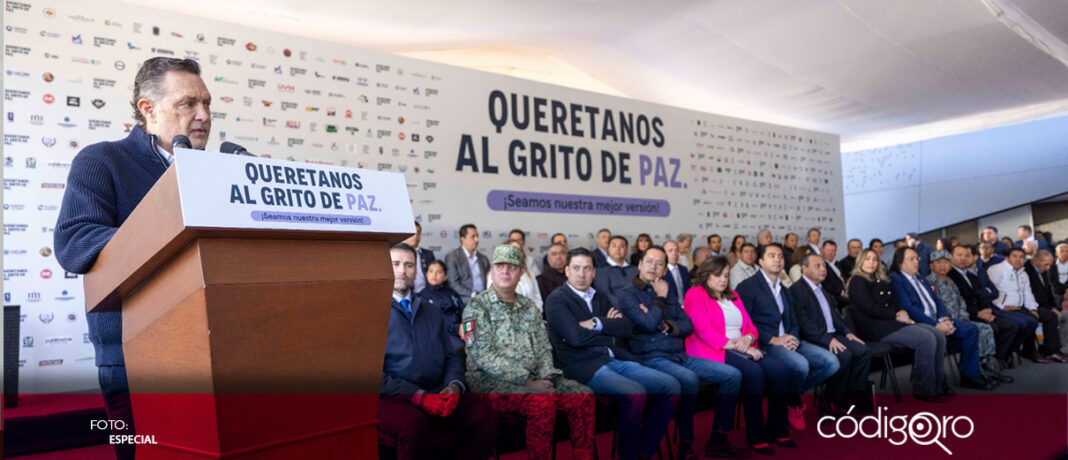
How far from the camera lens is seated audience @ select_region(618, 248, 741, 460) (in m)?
3.97

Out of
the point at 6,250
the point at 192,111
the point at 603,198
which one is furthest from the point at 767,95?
the point at 192,111

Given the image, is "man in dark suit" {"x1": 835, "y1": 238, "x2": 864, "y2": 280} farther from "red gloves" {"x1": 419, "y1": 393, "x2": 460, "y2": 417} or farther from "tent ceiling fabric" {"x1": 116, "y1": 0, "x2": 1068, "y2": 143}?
"red gloves" {"x1": 419, "y1": 393, "x2": 460, "y2": 417}

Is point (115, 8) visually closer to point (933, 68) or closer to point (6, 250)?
point (6, 250)

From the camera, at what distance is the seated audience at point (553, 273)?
22.3 ft

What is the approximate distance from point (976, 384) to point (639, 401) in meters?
4.16

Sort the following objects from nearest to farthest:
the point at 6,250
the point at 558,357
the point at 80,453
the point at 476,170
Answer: the point at 80,453, the point at 558,357, the point at 6,250, the point at 476,170

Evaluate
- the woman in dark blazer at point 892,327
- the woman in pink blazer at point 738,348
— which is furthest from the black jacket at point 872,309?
the woman in pink blazer at point 738,348

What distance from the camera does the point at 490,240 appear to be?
7324 millimetres

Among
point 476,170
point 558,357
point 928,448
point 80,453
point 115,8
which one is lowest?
point 928,448

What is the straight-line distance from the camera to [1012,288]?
7.60 m

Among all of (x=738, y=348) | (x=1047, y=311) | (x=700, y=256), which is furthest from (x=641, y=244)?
(x=1047, y=311)

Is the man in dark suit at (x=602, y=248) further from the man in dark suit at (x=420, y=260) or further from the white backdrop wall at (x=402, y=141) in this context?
the man in dark suit at (x=420, y=260)

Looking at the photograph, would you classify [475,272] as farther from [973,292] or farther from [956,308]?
[973,292]

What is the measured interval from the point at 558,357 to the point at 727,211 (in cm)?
621
